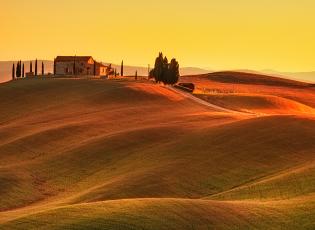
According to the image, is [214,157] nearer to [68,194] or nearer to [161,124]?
[68,194]

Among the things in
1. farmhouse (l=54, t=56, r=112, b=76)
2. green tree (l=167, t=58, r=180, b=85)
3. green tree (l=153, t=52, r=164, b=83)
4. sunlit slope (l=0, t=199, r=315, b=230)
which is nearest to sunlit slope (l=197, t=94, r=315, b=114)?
green tree (l=167, t=58, r=180, b=85)

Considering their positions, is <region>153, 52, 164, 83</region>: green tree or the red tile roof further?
the red tile roof

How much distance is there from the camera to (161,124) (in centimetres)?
8212

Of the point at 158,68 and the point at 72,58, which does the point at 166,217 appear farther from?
the point at 72,58

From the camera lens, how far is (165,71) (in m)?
140

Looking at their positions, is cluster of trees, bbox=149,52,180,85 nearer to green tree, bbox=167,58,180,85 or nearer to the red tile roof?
green tree, bbox=167,58,180,85

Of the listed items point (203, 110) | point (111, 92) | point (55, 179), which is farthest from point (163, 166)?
point (111, 92)

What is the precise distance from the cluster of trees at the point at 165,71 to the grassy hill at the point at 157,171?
3837 centimetres

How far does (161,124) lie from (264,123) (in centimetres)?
Answer: 1351

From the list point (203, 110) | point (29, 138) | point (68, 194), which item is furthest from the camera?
point (203, 110)

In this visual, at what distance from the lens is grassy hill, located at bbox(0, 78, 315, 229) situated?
33.3 metres

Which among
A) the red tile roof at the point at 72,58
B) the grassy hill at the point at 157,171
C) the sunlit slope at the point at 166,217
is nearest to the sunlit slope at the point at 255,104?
the grassy hill at the point at 157,171

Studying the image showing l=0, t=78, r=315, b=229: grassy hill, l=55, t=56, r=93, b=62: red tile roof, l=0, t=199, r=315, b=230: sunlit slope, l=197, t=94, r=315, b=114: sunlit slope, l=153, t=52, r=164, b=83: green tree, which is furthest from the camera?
l=55, t=56, r=93, b=62: red tile roof

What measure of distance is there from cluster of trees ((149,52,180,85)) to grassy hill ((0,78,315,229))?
3837 centimetres
